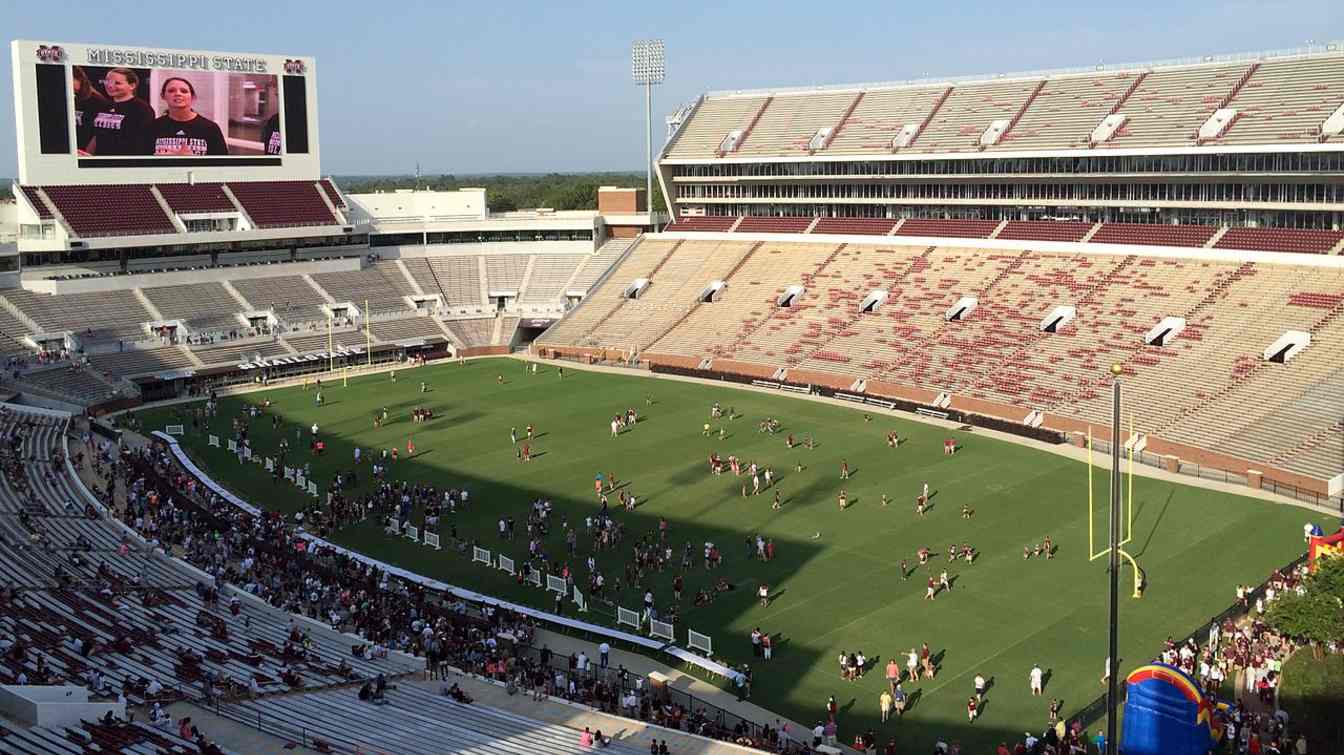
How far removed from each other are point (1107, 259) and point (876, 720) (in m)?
37.0

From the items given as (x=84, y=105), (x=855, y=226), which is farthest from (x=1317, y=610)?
(x=84, y=105)

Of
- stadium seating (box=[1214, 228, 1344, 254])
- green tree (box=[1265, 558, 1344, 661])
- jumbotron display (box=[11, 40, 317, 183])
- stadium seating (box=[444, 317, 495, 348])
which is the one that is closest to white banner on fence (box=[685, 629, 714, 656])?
green tree (box=[1265, 558, 1344, 661])

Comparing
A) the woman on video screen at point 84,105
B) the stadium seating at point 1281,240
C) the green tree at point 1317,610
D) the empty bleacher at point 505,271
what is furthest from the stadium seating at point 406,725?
the empty bleacher at point 505,271

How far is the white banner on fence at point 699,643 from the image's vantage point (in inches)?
1020

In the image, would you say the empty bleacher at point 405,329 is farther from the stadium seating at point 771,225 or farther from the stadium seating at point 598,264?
the stadium seating at point 771,225

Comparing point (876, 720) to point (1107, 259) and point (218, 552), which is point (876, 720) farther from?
point (1107, 259)

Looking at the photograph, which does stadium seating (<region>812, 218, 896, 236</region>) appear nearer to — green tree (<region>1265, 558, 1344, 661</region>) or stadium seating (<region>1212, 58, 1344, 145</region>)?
stadium seating (<region>1212, 58, 1344, 145</region>)

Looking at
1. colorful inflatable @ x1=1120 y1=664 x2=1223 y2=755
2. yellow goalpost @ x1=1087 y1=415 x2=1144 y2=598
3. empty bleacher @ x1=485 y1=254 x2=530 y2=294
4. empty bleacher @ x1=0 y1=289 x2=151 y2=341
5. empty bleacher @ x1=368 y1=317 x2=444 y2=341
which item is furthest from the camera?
empty bleacher @ x1=485 y1=254 x2=530 y2=294

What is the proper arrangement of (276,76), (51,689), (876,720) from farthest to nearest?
(276,76) → (876,720) → (51,689)

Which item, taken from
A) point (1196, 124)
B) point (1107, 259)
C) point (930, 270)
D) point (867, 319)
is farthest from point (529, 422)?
point (1196, 124)

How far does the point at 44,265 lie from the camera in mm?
59562

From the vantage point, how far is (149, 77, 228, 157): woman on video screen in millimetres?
63750

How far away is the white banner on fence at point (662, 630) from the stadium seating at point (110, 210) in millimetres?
44487

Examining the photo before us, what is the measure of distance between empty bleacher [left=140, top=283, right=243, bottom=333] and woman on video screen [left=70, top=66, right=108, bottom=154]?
26.6ft
